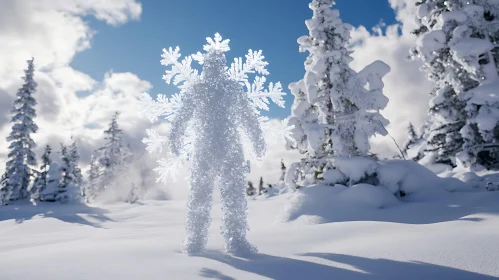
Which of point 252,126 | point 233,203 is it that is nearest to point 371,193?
point 252,126

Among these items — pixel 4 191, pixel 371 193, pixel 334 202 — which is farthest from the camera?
pixel 4 191

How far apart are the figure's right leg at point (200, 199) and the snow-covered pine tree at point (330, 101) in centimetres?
696

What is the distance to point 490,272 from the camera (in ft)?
10.5

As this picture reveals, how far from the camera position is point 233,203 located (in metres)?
5.04

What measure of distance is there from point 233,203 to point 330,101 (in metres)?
8.66

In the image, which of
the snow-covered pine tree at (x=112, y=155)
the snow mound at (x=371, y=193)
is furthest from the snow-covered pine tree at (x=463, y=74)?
the snow-covered pine tree at (x=112, y=155)

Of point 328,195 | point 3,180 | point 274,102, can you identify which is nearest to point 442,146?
point 328,195

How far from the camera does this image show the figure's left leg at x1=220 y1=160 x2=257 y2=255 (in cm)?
486

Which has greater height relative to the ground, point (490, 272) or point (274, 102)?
point (274, 102)

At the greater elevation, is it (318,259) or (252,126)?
(252,126)

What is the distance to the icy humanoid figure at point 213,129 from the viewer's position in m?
5.01

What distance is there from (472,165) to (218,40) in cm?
1124

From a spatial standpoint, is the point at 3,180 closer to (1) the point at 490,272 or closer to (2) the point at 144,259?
(2) the point at 144,259

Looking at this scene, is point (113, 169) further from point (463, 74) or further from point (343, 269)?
point (343, 269)
